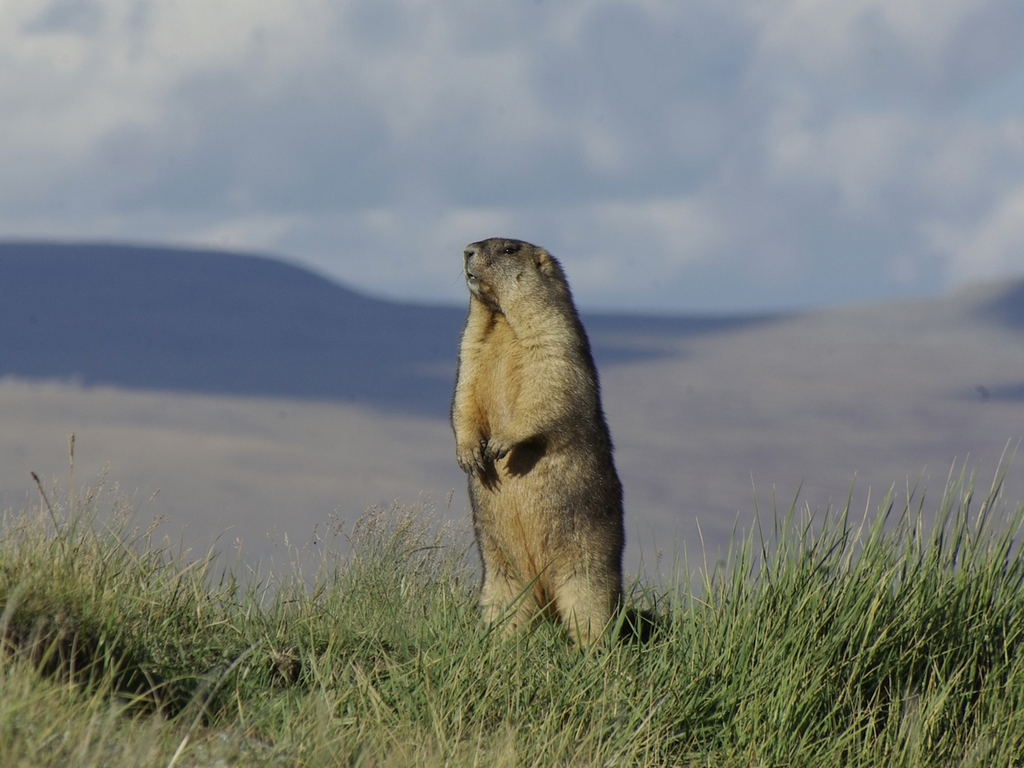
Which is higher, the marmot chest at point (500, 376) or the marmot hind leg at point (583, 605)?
the marmot chest at point (500, 376)

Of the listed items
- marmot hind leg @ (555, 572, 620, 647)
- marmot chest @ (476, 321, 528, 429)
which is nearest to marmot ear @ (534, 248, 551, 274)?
marmot chest @ (476, 321, 528, 429)

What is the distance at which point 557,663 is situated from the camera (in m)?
5.21

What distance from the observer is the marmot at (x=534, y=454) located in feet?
18.6

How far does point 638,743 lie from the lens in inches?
181

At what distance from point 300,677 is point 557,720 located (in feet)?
3.91

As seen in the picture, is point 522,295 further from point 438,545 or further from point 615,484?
point 438,545

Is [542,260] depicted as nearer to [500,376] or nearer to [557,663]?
[500,376]

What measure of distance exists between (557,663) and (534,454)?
1083mm

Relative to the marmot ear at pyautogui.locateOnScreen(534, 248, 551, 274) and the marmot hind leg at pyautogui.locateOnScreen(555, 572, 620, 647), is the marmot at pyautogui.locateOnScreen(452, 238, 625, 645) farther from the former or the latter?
the marmot ear at pyautogui.locateOnScreen(534, 248, 551, 274)

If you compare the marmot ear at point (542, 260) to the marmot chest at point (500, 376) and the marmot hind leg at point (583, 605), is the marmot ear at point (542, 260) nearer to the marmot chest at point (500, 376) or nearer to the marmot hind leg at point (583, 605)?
the marmot chest at point (500, 376)

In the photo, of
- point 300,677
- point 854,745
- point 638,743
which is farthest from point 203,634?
point 854,745

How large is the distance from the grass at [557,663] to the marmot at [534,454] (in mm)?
278

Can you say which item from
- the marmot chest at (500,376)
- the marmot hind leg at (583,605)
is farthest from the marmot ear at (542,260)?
the marmot hind leg at (583,605)

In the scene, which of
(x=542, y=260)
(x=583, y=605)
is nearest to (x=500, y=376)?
(x=542, y=260)
